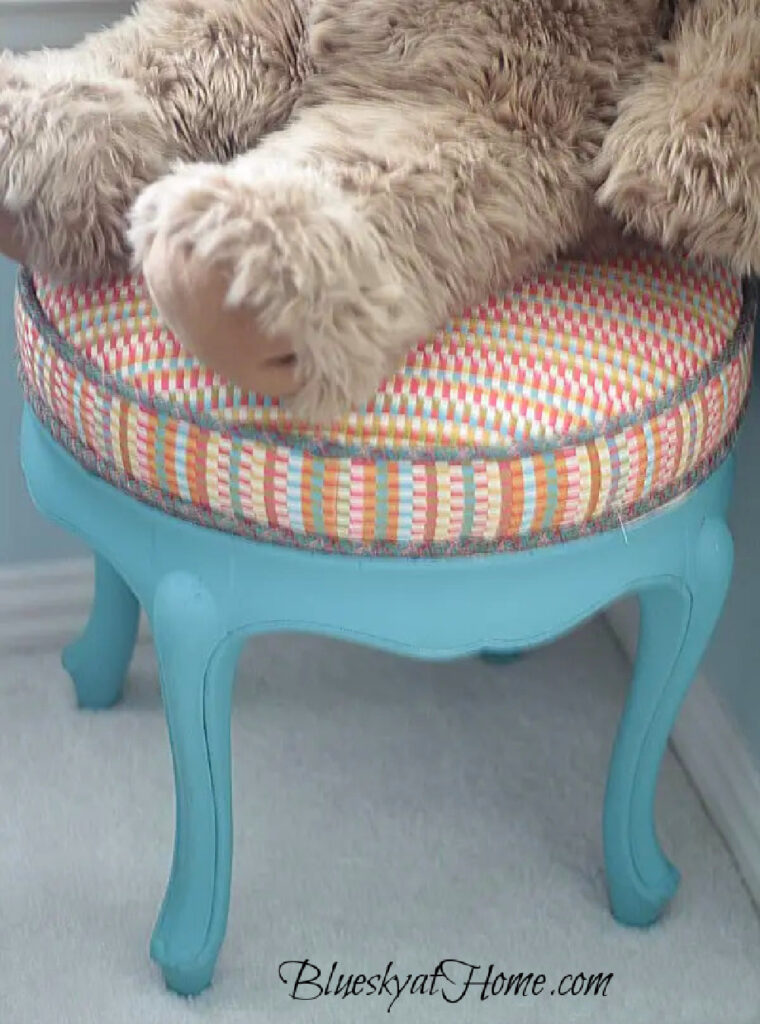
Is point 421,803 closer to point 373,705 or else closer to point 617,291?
point 373,705

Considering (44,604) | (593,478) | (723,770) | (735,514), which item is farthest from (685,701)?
(44,604)

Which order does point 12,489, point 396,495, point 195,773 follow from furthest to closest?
1. point 12,489
2. point 195,773
3. point 396,495

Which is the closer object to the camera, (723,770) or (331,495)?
(331,495)

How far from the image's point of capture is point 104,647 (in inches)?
45.4

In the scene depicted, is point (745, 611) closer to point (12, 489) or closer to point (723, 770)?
point (723, 770)

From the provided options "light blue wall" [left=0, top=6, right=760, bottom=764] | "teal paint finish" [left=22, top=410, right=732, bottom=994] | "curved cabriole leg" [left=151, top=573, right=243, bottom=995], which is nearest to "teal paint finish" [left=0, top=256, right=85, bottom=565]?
"light blue wall" [left=0, top=6, right=760, bottom=764]

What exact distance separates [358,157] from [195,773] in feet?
1.31

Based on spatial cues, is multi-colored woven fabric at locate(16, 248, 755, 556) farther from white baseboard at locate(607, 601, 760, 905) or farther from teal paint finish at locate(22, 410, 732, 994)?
white baseboard at locate(607, 601, 760, 905)

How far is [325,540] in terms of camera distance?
712 mm

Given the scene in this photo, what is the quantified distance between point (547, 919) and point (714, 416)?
17.8 inches

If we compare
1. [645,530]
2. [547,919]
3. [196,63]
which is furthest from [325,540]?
[547,919]

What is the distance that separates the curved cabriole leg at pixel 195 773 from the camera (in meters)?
0.76

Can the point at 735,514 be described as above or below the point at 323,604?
below

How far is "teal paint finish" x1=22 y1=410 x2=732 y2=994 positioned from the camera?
2.42ft
